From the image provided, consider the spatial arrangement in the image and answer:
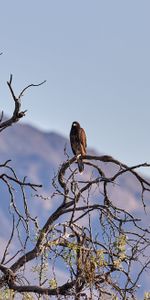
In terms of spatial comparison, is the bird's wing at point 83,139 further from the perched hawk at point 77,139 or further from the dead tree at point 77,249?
the dead tree at point 77,249

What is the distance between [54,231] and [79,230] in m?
0.75

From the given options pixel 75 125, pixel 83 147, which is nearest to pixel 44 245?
pixel 83 147

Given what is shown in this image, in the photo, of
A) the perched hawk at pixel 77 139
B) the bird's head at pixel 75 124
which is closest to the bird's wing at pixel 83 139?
the perched hawk at pixel 77 139

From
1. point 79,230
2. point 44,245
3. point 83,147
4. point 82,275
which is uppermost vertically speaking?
point 83,147

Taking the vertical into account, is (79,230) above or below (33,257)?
above

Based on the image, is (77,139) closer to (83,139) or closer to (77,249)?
(83,139)

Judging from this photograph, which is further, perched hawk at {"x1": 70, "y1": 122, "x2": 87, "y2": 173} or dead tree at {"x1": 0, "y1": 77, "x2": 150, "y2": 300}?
perched hawk at {"x1": 70, "y1": 122, "x2": 87, "y2": 173}

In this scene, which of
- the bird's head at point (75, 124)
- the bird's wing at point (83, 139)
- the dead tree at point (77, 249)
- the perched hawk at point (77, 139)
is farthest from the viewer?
the bird's head at point (75, 124)

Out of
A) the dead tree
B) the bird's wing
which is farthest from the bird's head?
the dead tree

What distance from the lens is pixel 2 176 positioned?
14211mm

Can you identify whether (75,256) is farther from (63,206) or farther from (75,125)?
(75,125)

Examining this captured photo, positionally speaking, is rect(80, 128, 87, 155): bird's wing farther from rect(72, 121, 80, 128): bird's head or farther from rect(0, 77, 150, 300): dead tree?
rect(0, 77, 150, 300): dead tree

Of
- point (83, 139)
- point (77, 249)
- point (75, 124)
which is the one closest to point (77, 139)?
point (83, 139)

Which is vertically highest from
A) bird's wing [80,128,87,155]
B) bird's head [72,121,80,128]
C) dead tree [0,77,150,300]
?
bird's head [72,121,80,128]
